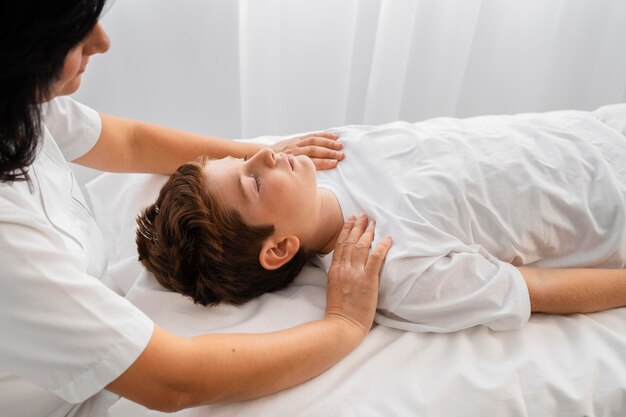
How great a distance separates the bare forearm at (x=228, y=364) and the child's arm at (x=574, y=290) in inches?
16.2

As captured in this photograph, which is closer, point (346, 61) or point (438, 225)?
point (438, 225)

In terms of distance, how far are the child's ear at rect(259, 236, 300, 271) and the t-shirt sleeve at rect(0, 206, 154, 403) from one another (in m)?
0.46

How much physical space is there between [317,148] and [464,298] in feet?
1.96

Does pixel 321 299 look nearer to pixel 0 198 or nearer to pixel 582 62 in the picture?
pixel 0 198

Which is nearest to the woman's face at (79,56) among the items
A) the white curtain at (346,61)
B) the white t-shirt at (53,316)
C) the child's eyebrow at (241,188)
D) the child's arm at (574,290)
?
the white t-shirt at (53,316)

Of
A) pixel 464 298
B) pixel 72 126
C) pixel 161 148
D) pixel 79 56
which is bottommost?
pixel 464 298

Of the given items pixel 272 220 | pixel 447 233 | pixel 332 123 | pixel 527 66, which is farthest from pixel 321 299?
pixel 527 66

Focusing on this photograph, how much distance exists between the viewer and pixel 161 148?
144 cm

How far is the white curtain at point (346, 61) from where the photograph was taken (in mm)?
2211

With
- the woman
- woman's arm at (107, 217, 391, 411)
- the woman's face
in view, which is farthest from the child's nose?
the woman's face

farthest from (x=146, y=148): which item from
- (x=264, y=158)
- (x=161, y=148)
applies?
(x=264, y=158)

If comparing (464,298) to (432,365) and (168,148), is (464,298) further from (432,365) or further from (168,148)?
(168,148)

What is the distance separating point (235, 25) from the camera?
7.23ft

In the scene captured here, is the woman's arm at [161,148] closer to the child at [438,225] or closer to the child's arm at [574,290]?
the child at [438,225]
